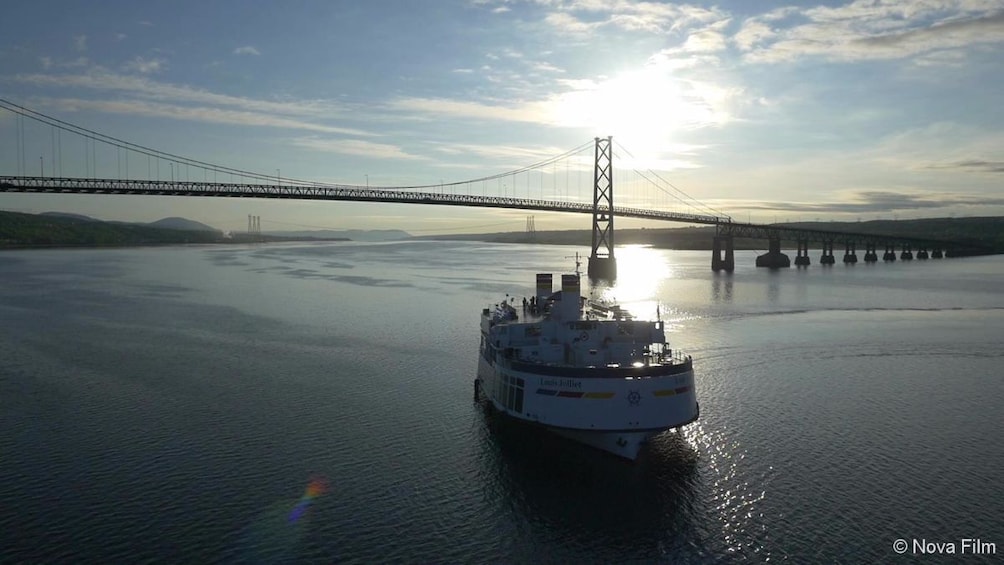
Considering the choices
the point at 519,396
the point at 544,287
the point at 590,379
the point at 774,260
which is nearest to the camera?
the point at 590,379

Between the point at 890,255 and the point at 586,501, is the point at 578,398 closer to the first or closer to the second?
the point at 586,501

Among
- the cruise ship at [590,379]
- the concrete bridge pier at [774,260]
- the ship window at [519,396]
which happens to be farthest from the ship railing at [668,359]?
the concrete bridge pier at [774,260]

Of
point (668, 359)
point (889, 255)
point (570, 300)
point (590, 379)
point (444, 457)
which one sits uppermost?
point (889, 255)

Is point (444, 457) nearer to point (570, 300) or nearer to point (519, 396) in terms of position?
point (519, 396)

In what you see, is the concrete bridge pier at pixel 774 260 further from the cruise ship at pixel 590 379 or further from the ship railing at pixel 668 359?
the ship railing at pixel 668 359

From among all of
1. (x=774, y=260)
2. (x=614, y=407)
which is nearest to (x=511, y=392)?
(x=614, y=407)

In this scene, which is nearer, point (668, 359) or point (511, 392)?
point (511, 392)

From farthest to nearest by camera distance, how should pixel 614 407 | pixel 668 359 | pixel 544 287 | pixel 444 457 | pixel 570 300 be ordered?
1. pixel 544 287
2. pixel 570 300
3. pixel 668 359
4. pixel 444 457
5. pixel 614 407
